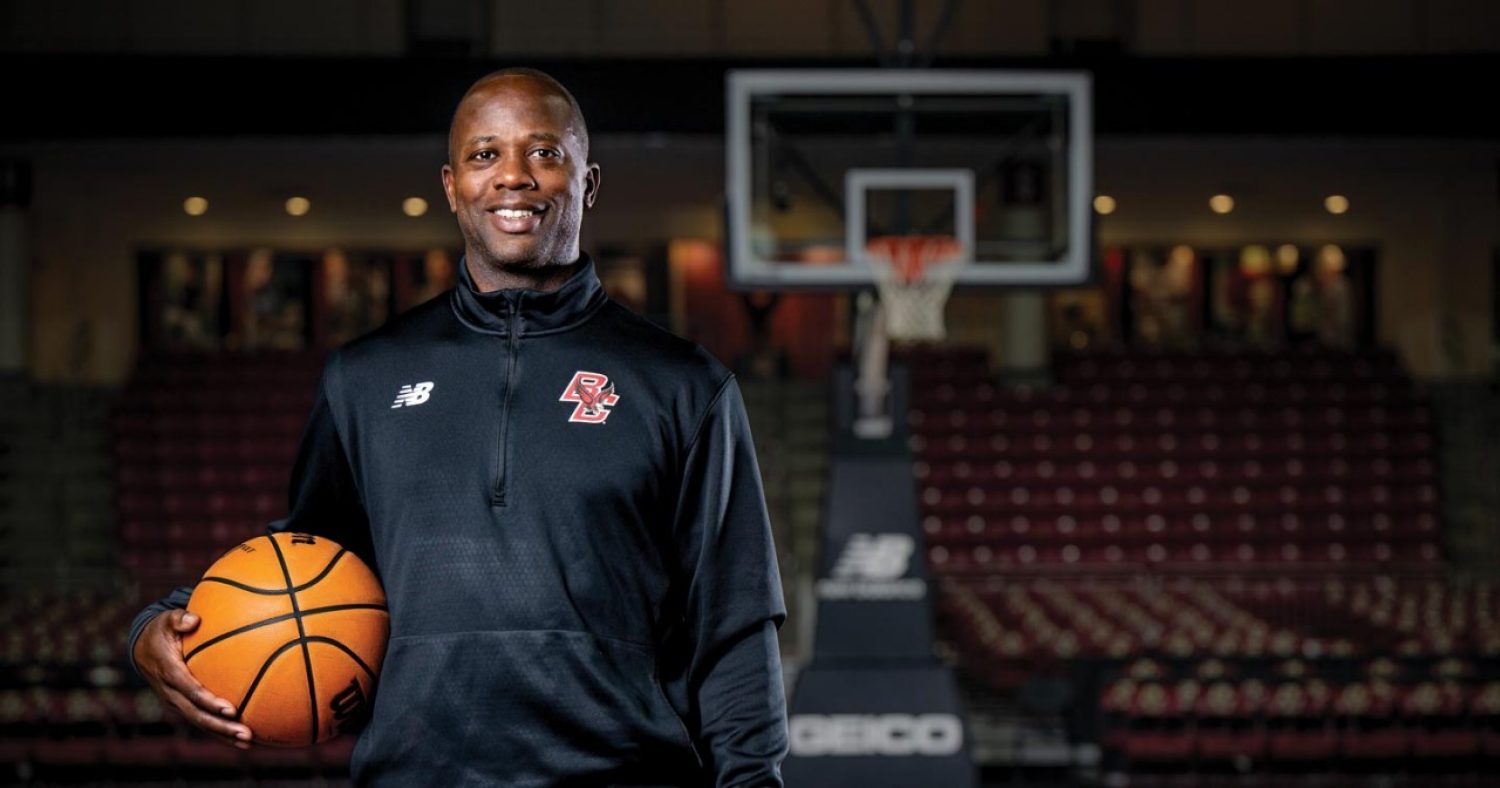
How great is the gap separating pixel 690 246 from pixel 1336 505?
763 centimetres

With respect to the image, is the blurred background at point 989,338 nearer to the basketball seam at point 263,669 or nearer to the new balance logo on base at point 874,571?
the new balance logo on base at point 874,571

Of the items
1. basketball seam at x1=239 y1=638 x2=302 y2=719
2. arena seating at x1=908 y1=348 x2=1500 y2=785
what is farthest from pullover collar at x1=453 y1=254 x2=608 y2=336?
arena seating at x1=908 y1=348 x2=1500 y2=785

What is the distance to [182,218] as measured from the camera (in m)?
17.8

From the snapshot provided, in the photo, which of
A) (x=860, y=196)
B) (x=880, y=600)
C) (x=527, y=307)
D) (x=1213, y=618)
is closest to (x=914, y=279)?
(x=860, y=196)

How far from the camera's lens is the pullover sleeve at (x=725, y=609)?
1802mm

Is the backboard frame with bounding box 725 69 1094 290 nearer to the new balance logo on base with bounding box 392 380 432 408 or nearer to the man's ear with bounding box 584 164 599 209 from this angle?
the man's ear with bounding box 584 164 599 209

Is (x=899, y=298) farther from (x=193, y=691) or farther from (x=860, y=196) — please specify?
(x=193, y=691)

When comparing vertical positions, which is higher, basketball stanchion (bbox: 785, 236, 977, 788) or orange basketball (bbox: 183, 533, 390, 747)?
orange basketball (bbox: 183, 533, 390, 747)

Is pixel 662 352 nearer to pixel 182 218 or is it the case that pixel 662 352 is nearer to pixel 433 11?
pixel 433 11

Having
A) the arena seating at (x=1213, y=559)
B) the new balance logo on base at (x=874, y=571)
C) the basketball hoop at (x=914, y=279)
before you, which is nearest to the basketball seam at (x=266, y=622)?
the new balance logo on base at (x=874, y=571)

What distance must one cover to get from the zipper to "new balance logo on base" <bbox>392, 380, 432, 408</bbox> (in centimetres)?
8

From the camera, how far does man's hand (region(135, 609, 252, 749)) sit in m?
1.88

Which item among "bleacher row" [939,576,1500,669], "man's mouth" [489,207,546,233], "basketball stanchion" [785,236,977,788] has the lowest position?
"bleacher row" [939,576,1500,669]

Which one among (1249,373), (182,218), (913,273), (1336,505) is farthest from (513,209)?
(182,218)
